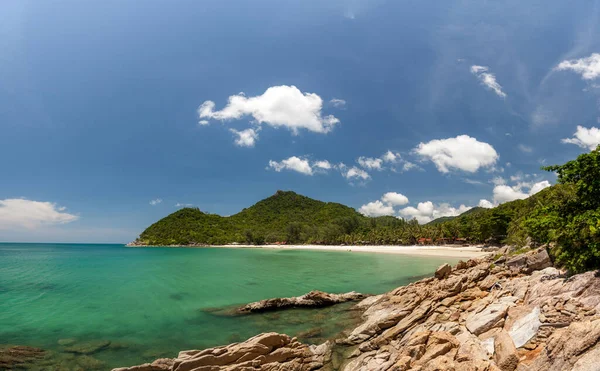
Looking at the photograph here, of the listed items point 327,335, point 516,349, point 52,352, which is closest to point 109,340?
point 52,352

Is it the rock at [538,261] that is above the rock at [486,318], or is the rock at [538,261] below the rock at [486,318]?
above

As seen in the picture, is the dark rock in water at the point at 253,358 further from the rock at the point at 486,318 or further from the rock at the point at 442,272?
the rock at the point at 442,272

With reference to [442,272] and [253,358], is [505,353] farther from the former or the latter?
[442,272]

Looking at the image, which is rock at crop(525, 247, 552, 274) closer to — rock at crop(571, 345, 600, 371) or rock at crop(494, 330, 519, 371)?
rock at crop(494, 330, 519, 371)

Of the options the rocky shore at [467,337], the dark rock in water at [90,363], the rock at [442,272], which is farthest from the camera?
the rock at [442,272]

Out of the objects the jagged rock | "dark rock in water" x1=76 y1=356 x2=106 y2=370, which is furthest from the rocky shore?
"dark rock in water" x1=76 y1=356 x2=106 y2=370

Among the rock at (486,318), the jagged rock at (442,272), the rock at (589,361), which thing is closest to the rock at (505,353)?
the rock at (486,318)

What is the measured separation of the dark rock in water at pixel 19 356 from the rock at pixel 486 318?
68.9 feet

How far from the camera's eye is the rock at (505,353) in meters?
8.30

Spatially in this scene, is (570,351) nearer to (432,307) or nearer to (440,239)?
(432,307)

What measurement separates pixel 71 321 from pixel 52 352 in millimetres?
7447

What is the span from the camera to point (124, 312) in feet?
80.8

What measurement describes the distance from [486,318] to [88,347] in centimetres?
2088

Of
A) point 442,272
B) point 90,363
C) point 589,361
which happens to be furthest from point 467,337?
point 90,363
